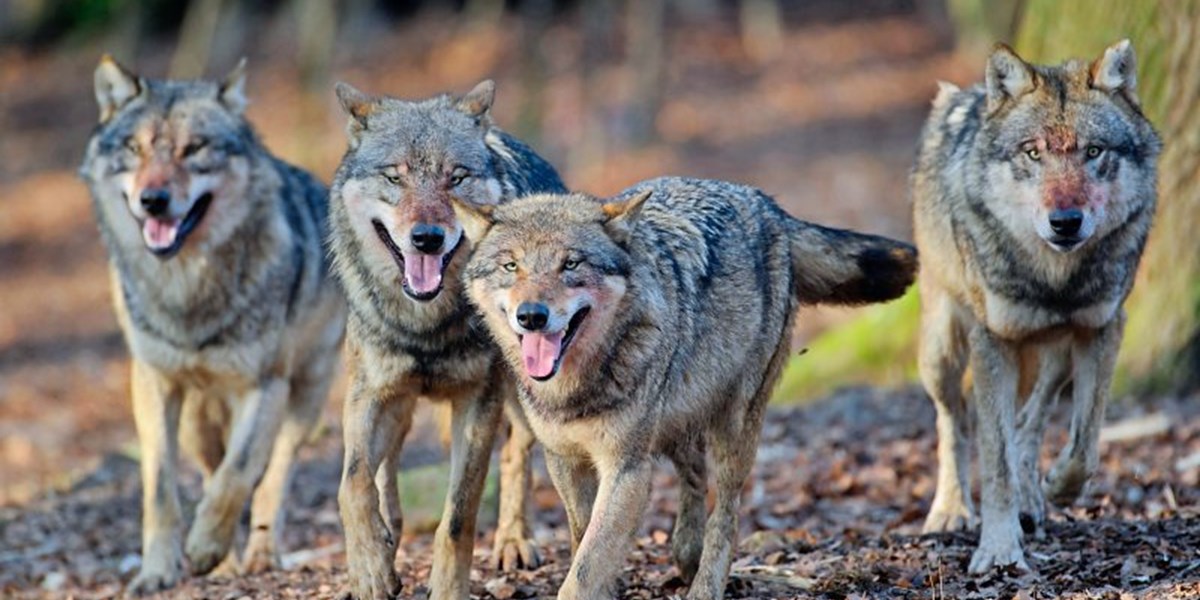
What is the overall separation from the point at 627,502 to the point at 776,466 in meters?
4.28

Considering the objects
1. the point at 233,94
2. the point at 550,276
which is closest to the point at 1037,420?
the point at 550,276

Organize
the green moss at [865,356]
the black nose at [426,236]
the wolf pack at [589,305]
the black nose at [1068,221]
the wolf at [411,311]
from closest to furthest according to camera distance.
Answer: the wolf pack at [589,305] < the black nose at [426,236] < the wolf at [411,311] < the black nose at [1068,221] < the green moss at [865,356]

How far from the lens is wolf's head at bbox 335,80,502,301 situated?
6582mm

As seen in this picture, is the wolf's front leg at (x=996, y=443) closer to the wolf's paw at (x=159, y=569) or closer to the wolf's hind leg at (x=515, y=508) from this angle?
the wolf's hind leg at (x=515, y=508)

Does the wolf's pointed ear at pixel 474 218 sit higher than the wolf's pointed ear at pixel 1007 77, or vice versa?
the wolf's pointed ear at pixel 1007 77

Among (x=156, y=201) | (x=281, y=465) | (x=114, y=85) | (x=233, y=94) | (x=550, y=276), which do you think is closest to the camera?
(x=550, y=276)

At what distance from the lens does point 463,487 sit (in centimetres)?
687

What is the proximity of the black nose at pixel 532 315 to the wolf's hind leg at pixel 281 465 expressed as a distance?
12.2 ft

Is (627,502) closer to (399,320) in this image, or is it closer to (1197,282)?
(399,320)

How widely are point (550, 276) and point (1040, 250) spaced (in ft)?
8.00

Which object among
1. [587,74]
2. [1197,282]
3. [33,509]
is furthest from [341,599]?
[587,74]

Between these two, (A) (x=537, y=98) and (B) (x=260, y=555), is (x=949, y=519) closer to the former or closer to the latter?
(B) (x=260, y=555)

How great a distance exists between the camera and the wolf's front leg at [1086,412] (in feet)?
24.2

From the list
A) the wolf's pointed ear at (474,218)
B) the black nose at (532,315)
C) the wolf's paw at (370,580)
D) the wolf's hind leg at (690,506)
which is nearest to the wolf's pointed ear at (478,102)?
the wolf's pointed ear at (474,218)
